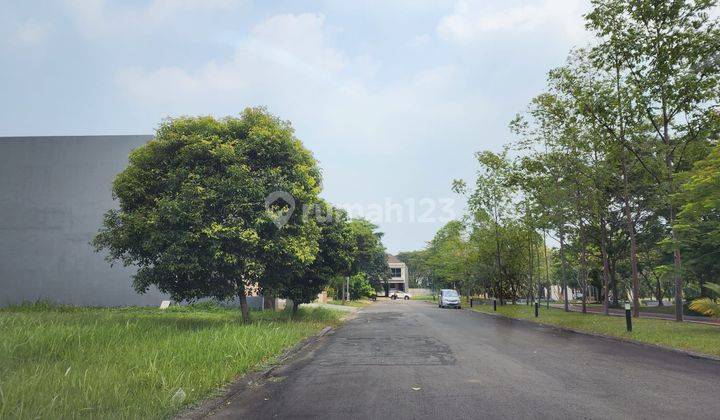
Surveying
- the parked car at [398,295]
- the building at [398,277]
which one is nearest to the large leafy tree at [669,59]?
the parked car at [398,295]

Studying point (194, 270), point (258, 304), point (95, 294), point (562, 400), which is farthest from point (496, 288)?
point (562, 400)

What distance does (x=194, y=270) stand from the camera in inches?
548

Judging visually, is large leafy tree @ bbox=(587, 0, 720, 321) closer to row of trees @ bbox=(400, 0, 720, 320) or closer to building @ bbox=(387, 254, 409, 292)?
row of trees @ bbox=(400, 0, 720, 320)

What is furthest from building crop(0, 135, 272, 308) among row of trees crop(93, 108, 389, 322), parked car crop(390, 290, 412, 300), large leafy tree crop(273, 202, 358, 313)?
parked car crop(390, 290, 412, 300)

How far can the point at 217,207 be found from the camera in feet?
46.8

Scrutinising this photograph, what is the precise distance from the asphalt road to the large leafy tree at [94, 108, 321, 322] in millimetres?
4271

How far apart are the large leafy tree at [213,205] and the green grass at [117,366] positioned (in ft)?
9.69

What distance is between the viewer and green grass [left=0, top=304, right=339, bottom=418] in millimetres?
5340

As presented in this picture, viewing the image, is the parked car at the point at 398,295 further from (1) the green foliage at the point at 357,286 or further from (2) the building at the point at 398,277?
(1) the green foliage at the point at 357,286

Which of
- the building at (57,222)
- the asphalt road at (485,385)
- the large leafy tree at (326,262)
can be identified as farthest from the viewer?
the building at (57,222)

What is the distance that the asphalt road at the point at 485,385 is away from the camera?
5754 millimetres

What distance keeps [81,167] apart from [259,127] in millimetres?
16000

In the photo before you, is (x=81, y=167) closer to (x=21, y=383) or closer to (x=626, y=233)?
(x=21, y=383)

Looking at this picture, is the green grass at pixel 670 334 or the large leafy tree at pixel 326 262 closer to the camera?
the green grass at pixel 670 334
